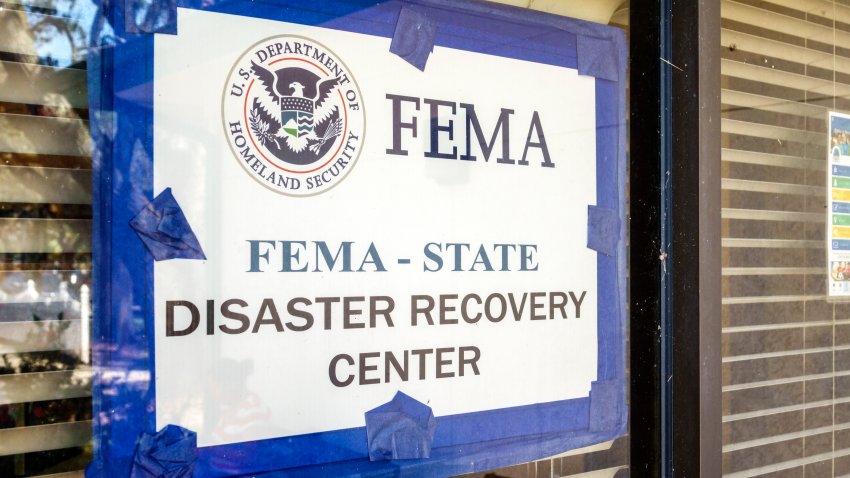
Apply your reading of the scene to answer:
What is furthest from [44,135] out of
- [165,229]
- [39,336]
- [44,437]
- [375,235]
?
[375,235]

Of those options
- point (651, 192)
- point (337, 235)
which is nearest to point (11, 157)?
point (337, 235)

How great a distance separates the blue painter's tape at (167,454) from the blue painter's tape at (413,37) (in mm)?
1050

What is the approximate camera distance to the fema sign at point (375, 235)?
58.1 inches

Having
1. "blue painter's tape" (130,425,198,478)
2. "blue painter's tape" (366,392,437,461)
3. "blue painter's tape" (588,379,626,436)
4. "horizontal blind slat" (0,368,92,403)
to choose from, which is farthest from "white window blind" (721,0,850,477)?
"horizontal blind slat" (0,368,92,403)

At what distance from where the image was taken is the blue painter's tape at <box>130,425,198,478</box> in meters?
1.42

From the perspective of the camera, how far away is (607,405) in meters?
1.98

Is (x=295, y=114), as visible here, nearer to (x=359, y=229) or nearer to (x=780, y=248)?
(x=359, y=229)

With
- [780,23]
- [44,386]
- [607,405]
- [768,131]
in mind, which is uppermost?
[780,23]

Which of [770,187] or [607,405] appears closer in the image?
[607,405]

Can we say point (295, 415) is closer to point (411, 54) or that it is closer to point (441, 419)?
point (441, 419)

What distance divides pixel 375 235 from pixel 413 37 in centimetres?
53

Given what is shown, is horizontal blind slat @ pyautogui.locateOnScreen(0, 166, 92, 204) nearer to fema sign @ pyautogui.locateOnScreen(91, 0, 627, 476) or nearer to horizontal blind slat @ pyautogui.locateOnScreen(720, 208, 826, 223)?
fema sign @ pyautogui.locateOnScreen(91, 0, 627, 476)

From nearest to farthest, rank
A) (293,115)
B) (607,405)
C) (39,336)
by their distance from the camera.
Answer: (39,336) < (293,115) < (607,405)

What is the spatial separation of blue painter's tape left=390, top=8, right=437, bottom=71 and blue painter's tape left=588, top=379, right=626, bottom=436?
106cm
